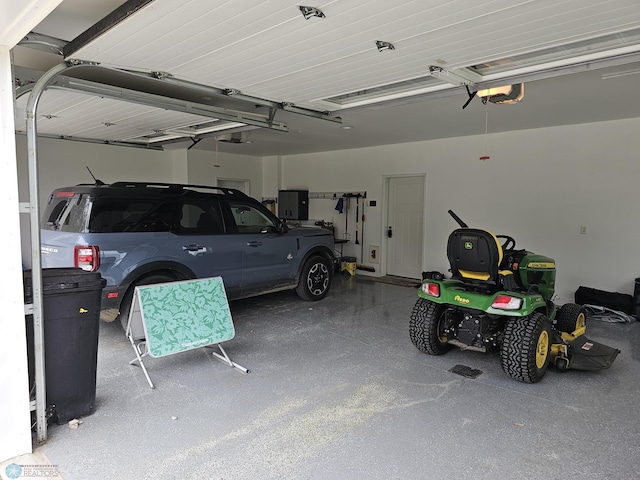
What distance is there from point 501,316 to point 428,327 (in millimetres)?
662

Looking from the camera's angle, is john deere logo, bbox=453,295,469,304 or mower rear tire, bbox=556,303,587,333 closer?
john deere logo, bbox=453,295,469,304

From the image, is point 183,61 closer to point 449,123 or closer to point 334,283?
point 449,123

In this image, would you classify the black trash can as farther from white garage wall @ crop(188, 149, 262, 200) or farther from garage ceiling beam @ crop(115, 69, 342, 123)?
white garage wall @ crop(188, 149, 262, 200)

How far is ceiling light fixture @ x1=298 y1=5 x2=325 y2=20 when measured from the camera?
2.16 meters

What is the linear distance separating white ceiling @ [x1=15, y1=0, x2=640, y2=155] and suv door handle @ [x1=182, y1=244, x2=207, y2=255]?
1.56 meters

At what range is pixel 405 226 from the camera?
7.93 meters

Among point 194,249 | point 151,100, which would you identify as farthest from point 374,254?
point 151,100

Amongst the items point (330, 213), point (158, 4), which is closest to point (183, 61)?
point (158, 4)

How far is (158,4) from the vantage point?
2.11 metres

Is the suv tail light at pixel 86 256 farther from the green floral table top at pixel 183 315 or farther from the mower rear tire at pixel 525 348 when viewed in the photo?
the mower rear tire at pixel 525 348

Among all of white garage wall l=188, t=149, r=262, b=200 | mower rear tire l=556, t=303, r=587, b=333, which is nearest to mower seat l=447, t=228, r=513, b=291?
mower rear tire l=556, t=303, r=587, b=333

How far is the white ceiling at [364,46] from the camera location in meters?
2.20

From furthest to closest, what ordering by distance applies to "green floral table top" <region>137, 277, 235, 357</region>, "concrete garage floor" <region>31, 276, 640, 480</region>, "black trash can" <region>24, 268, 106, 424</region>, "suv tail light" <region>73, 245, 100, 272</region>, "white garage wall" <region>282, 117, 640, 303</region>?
"white garage wall" <region>282, 117, 640, 303</region> → "suv tail light" <region>73, 245, 100, 272</region> → "green floral table top" <region>137, 277, 235, 357</region> → "black trash can" <region>24, 268, 106, 424</region> → "concrete garage floor" <region>31, 276, 640, 480</region>

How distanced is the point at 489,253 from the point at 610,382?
148 centimetres
